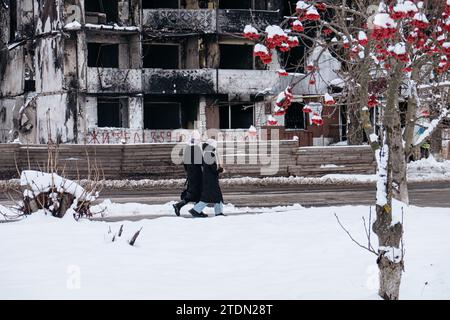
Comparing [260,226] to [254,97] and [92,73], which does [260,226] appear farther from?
[254,97]

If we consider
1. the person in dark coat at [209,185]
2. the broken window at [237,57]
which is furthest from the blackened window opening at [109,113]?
the person in dark coat at [209,185]

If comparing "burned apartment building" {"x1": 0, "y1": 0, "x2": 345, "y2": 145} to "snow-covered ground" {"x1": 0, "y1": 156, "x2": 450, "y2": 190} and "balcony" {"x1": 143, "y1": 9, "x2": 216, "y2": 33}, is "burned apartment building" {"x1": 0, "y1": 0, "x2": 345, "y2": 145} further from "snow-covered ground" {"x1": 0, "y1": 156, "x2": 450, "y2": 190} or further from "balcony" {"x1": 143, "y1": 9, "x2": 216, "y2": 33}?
"snow-covered ground" {"x1": 0, "y1": 156, "x2": 450, "y2": 190}

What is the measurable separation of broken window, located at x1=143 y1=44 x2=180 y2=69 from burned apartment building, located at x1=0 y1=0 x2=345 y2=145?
0.05m

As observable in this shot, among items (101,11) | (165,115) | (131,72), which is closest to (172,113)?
(165,115)

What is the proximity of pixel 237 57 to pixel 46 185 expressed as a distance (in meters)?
30.0

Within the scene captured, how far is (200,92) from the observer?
128 feet

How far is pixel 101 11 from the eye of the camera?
38.7 meters

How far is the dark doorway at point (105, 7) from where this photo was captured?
3850 centimetres

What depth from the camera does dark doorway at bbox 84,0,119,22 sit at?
38.5 m

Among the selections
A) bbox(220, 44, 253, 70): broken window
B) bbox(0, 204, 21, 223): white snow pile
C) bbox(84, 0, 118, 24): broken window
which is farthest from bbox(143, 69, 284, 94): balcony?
bbox(0, 204, 21, 223): white snow pile

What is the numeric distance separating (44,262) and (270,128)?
30944mm

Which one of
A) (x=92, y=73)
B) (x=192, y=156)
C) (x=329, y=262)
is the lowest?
(x=329, y=262)

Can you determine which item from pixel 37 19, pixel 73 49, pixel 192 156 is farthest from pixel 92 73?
pixel 192 156

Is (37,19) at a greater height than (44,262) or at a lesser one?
greater
